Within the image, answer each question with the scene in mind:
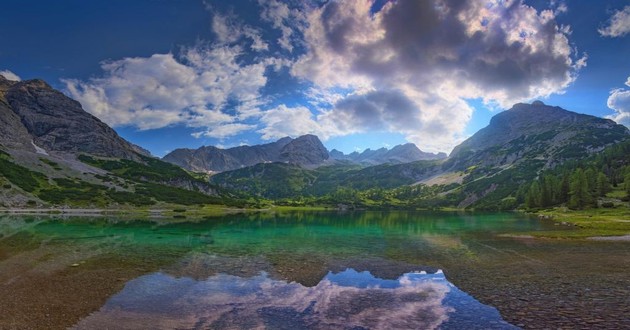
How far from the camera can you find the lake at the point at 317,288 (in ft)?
66.6

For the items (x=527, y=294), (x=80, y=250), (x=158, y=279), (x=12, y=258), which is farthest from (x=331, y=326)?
(x=80, y=250)

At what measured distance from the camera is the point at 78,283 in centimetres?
2925

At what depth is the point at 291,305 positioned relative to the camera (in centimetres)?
2397

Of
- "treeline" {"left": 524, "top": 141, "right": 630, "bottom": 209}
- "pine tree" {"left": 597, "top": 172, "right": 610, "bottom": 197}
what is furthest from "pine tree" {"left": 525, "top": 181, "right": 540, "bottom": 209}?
"pine tree" {"left": 597, "top": 172, "right": 610, "bottom": 197}

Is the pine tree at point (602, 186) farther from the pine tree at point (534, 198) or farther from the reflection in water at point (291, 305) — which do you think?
the reflection in water at point (291, 305)

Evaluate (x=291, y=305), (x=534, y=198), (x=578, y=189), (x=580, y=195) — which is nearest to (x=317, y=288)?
(x=291, y=305)

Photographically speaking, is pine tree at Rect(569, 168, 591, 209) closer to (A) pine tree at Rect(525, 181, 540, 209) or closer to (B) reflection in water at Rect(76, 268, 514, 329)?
(A) pine tree at Rect(525, 181, 540, 209)

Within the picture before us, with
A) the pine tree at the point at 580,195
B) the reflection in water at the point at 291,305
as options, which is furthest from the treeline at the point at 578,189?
the reflection in water at the point at 291,305

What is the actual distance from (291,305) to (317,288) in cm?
543

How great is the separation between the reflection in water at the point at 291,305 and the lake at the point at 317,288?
0.08m

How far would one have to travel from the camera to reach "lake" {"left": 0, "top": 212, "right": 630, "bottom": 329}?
800 inches

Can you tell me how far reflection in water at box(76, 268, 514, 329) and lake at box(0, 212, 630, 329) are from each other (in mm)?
80

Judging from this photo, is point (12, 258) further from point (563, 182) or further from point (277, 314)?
point (563, 182)

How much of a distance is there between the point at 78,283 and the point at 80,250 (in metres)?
22.9
